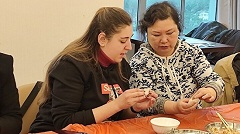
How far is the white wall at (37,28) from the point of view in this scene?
229 cm

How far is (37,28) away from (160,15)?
94 cm

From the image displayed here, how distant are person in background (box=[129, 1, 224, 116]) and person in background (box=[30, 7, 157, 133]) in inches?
7.6

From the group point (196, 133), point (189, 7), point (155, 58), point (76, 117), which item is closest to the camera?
point (196, 133)

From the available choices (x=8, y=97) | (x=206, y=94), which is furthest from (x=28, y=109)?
(x=206, y=94)

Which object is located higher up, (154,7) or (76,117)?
(154,7)

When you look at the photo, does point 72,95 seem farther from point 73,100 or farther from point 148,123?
point 148,123

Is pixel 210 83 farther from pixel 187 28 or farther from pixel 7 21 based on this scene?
pixel 187 28

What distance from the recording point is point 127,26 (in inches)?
62.9

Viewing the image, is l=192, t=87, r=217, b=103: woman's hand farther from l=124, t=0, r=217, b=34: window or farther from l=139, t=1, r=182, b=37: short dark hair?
l=124, t=0, r=217, b=34: window

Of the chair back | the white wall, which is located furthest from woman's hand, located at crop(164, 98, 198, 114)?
the white wall

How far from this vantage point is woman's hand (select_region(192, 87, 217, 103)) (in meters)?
1.59

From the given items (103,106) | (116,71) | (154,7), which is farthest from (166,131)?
(154,7)

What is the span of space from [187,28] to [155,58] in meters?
3.42

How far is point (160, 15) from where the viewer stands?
182 centimetres
